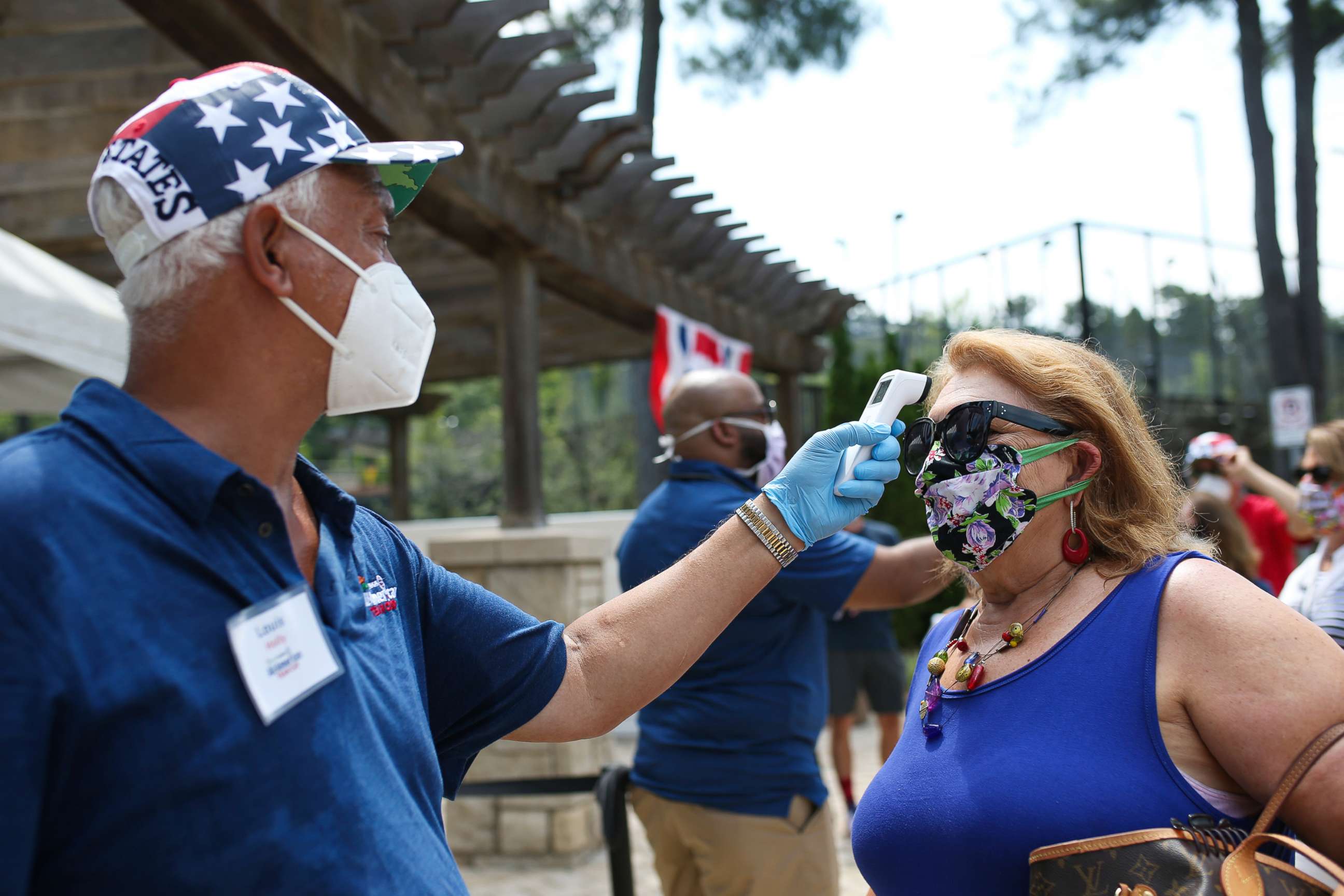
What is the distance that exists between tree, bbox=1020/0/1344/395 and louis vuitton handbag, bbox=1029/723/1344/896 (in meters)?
11.6

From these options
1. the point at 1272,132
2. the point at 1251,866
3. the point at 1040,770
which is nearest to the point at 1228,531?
the point at 1040,770

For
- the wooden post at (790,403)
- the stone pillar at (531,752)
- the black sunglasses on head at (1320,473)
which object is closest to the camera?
the black sunglasses on head at (1320,473)

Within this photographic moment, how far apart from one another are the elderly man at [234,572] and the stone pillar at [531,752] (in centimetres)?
388

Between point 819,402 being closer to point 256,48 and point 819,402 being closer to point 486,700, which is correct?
point 256,48

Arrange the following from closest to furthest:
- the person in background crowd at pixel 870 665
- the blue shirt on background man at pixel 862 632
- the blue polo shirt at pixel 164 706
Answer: the blue polo shirt at pixel 164 706 → the person in background crowd at pixel 870 665 → the blue shirt on background man at pixel 862 632

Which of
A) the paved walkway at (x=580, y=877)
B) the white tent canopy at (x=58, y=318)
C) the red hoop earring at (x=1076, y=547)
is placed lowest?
the paved walkway at (x=580, y=877)

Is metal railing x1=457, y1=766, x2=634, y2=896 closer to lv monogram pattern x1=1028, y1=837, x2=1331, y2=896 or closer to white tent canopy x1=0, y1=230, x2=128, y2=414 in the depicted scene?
lv monogram pattern x1=1028, y1=837, x2=1331, y2=896

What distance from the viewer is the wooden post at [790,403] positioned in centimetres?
1012

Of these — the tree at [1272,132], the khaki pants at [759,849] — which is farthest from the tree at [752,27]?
the khaki pants at [759,849]

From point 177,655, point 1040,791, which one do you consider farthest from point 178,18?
point 1040,791

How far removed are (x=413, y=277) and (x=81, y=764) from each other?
6.51 metres

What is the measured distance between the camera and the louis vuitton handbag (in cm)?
141

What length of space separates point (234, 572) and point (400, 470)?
11.4 m

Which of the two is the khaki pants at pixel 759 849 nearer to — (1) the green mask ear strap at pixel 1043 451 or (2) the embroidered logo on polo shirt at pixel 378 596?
(1) the green mask ear strap at pixel 1043 451
